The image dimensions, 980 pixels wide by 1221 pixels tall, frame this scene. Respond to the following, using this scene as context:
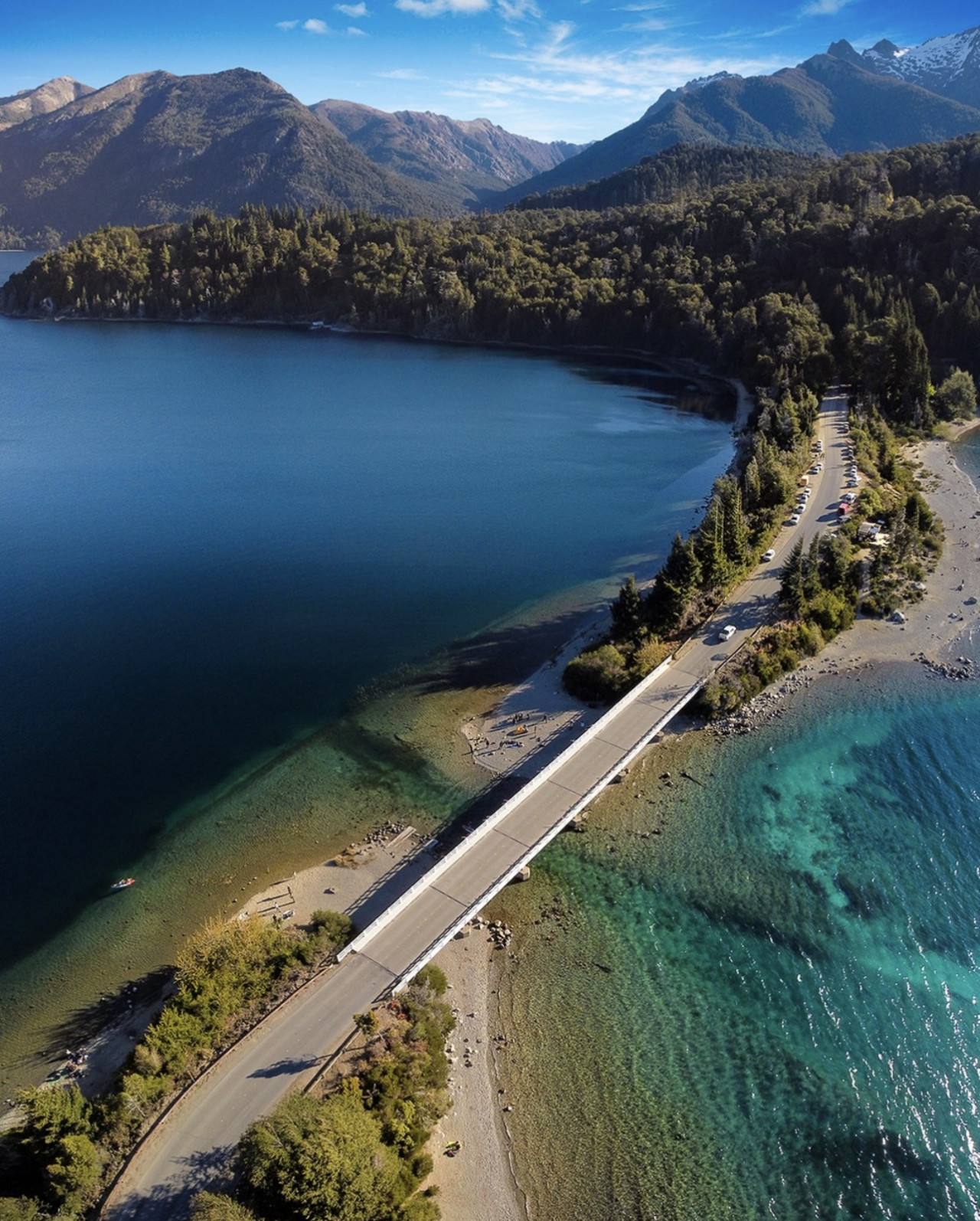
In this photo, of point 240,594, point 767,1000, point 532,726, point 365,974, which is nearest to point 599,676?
point 532,726

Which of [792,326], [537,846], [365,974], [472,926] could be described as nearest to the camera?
[365,974]

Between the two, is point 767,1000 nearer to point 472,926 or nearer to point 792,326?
point 472,926

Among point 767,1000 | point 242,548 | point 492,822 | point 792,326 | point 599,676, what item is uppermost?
point 792,326

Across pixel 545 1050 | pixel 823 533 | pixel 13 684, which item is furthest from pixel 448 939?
pixel 823 533

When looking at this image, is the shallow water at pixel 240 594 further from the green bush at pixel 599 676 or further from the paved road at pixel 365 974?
the paved road at pixel 365 974

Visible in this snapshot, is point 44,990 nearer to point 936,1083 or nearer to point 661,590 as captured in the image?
point 936,1083

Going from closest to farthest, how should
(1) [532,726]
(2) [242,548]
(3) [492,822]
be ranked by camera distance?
1. (3) [492,822]
2. (1) [532,726]
3. (2) [242,548]

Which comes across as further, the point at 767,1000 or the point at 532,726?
the point at 532,726
